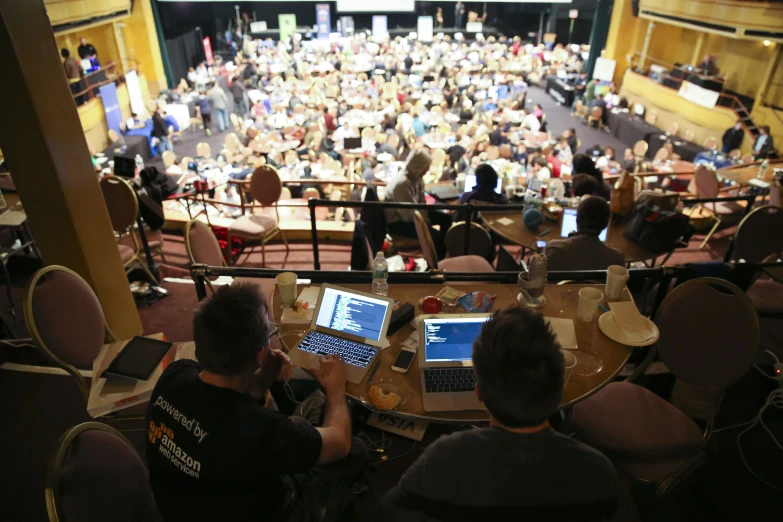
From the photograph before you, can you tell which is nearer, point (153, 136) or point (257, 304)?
point (257, 304)

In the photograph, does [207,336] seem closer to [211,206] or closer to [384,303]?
[384,303]

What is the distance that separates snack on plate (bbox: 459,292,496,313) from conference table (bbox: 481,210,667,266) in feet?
4.47

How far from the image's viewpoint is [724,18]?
11531 millimetres

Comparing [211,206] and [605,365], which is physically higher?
[605,365]

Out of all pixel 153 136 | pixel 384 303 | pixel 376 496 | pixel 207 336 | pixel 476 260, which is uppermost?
pixel 207 336

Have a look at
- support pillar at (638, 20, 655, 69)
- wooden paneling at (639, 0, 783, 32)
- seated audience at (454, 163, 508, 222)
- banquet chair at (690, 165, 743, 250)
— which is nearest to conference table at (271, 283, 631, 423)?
seated audience at (454, 163, 508, 222)

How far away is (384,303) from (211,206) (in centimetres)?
596

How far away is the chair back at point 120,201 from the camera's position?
3848 mm

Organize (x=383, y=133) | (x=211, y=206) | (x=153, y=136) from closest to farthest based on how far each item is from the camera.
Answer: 1. (x=211, y=206)
2. (x=383, y=133)
3. (x=153, y=136)

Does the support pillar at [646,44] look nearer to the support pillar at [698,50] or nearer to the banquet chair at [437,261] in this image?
the support pillar at [698,50]

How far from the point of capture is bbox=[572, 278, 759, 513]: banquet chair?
2.01 m

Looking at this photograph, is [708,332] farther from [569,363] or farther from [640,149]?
[640,149]

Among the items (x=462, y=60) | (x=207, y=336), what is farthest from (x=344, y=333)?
(x=462, y=60)

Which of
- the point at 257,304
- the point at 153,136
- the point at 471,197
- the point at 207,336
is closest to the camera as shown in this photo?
the point at 207,336
